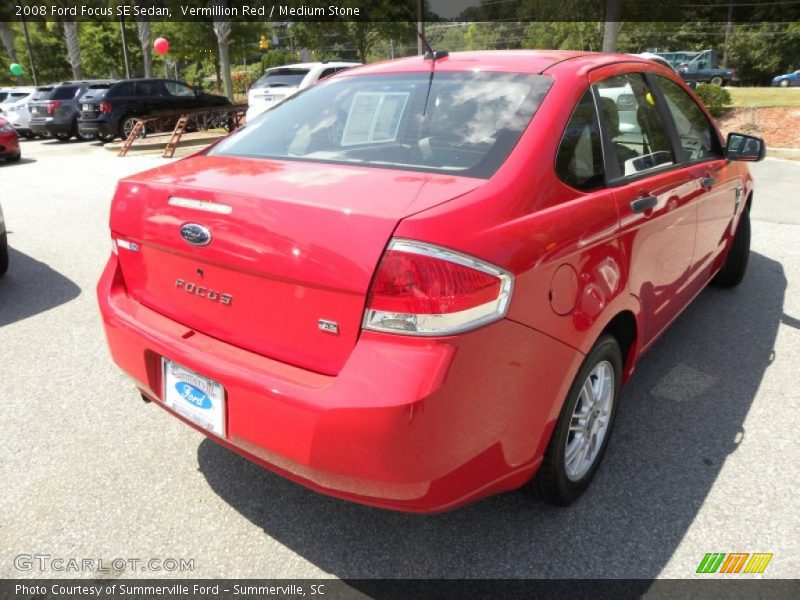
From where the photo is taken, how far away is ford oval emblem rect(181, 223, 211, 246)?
2078 mm

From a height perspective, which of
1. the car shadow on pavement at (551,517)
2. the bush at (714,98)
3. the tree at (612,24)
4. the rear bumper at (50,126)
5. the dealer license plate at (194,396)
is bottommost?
the car shadow on pavement at (551,517)

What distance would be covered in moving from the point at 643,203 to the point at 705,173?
1.09m

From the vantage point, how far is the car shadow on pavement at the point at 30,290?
4789 mm

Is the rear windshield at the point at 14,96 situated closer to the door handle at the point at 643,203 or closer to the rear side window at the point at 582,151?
the rear side window at the point at 582,151

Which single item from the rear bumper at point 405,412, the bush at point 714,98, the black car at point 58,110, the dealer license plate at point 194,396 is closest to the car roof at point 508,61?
the rear bumper at point 405,412

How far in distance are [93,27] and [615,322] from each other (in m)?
47.3

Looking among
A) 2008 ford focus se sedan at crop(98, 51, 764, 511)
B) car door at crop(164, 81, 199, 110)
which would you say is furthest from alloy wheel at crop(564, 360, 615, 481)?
car door at crop(164, 81, 199, 110)

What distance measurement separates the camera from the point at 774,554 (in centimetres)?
228

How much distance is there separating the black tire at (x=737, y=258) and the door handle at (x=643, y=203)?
2.35 m

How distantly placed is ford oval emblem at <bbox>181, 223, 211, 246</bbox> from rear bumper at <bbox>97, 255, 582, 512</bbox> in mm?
350

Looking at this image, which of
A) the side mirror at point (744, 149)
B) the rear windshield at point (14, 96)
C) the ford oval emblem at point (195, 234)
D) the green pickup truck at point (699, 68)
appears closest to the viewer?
the ford oval emblem at point (195, 234)

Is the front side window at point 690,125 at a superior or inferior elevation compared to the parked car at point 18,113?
superior

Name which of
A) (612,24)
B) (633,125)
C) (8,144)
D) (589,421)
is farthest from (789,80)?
(589,421)

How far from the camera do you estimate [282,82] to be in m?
13.9
